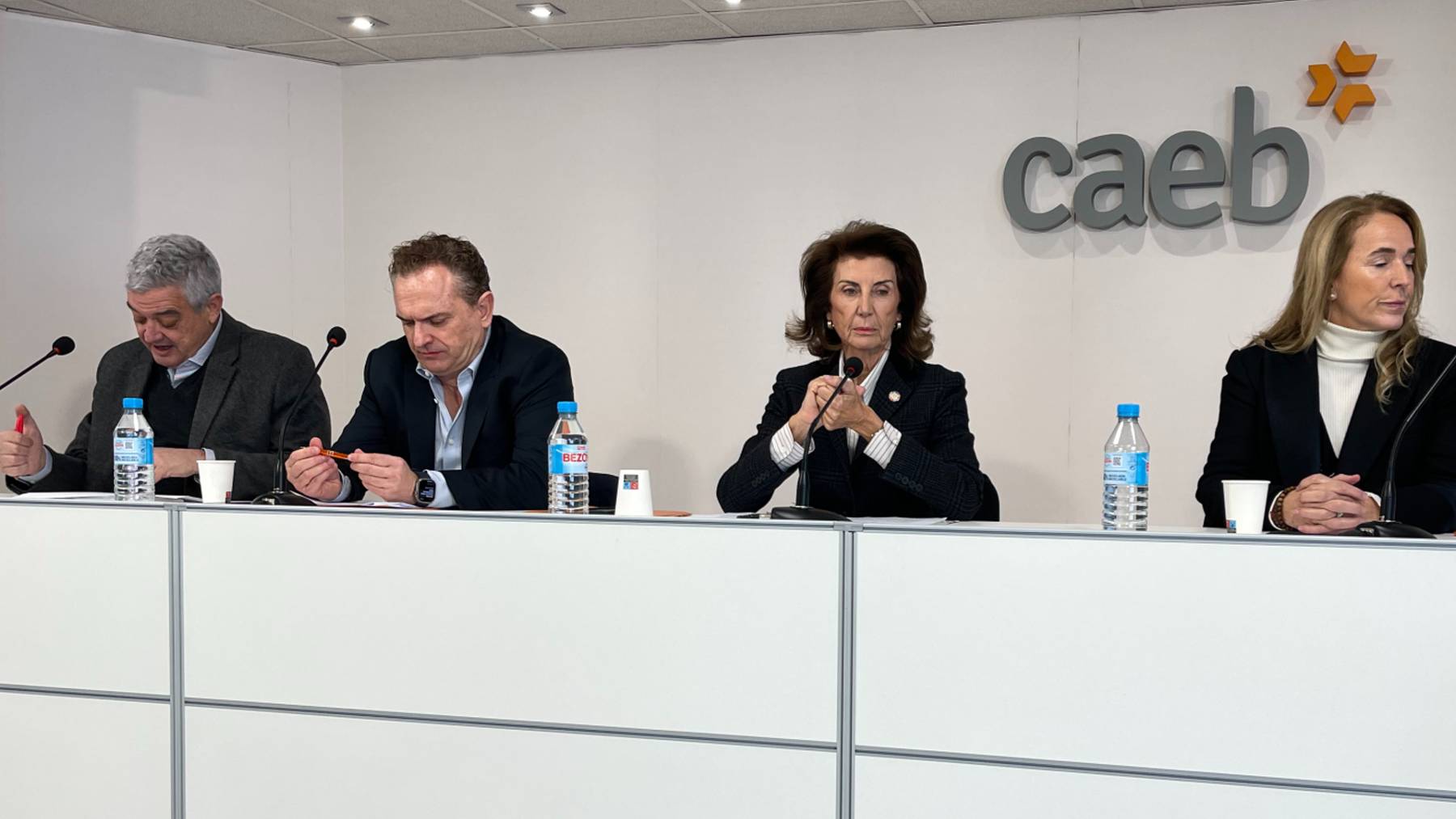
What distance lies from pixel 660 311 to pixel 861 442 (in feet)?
7.46

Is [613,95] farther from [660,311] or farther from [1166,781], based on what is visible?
[1166,781]

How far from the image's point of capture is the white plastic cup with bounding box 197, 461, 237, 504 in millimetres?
2416

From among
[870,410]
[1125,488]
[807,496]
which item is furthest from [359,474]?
[1125,488]

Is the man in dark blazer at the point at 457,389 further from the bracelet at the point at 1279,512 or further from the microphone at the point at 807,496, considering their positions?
the bracelet at the point at 1279,512

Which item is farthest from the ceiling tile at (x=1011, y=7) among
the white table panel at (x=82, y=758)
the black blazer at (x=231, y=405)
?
the white table panel at (x=82, y=758)

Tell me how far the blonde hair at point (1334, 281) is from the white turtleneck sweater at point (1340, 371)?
0.08 feet

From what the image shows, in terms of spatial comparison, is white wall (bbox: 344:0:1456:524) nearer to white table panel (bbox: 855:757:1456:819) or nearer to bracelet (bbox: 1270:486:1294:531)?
bracelet (bbox: 1270:486:1294:531)

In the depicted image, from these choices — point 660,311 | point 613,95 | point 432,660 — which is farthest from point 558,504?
point 613,95

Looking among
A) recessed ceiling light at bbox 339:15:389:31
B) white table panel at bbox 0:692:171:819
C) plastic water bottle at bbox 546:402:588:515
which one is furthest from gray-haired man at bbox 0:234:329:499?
recessed ceiling light at bbox 339:15:389:31

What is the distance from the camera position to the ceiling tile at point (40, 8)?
429 centimetres

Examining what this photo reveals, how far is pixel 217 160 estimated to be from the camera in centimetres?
489

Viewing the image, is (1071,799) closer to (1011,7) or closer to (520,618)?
(520,618)

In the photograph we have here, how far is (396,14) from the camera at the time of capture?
456cm

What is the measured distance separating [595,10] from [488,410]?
84.9 inches
